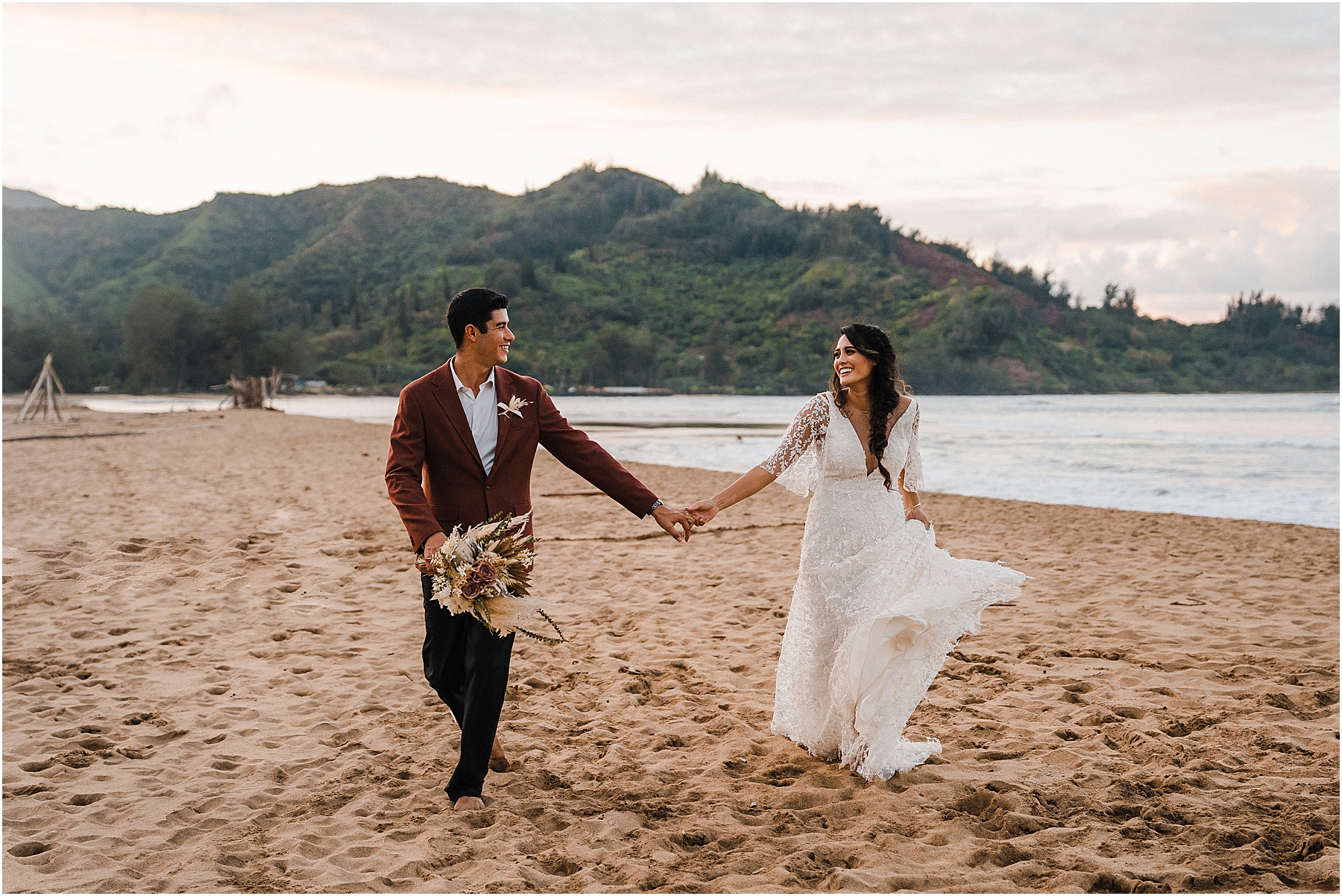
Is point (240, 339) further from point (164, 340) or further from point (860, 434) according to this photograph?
point (860, 434)

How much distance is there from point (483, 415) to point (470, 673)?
1019 mm

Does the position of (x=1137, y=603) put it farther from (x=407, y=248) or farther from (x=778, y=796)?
(x=407, y=248)

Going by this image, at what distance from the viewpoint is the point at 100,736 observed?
14.2 feet

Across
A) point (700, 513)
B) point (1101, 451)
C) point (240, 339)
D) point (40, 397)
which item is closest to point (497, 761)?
point (700, 513)

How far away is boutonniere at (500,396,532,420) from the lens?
359 cm

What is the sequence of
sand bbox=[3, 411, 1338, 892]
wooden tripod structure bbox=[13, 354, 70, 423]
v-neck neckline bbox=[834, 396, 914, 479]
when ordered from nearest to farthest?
sand bbox=[3, 411, 1338, 892] < v-neck neckline bbox=[834, 396, 914, 479] < wooden tripod structure bbox=[13, 354, 70, 423]

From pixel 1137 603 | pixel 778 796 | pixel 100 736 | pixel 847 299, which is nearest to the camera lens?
pixel 778 796

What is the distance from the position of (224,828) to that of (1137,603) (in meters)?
6.60

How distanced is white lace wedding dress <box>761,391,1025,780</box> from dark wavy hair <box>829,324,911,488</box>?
0.05m

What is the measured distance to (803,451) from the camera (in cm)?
394

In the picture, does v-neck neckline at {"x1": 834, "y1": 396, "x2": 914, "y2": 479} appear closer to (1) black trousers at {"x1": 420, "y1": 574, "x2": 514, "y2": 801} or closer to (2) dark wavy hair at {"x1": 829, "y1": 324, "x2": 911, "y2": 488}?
(2) dark wavy hair at {"x1": 829, "y1": 324, "x2": 911, "y2": 488}

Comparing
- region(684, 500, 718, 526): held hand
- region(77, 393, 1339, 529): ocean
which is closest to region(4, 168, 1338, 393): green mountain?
region(77, 393, 1339, 529): ocean

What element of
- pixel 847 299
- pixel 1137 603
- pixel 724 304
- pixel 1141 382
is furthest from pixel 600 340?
pixel 1137 603

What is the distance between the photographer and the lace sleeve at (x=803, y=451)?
3.88 metres
